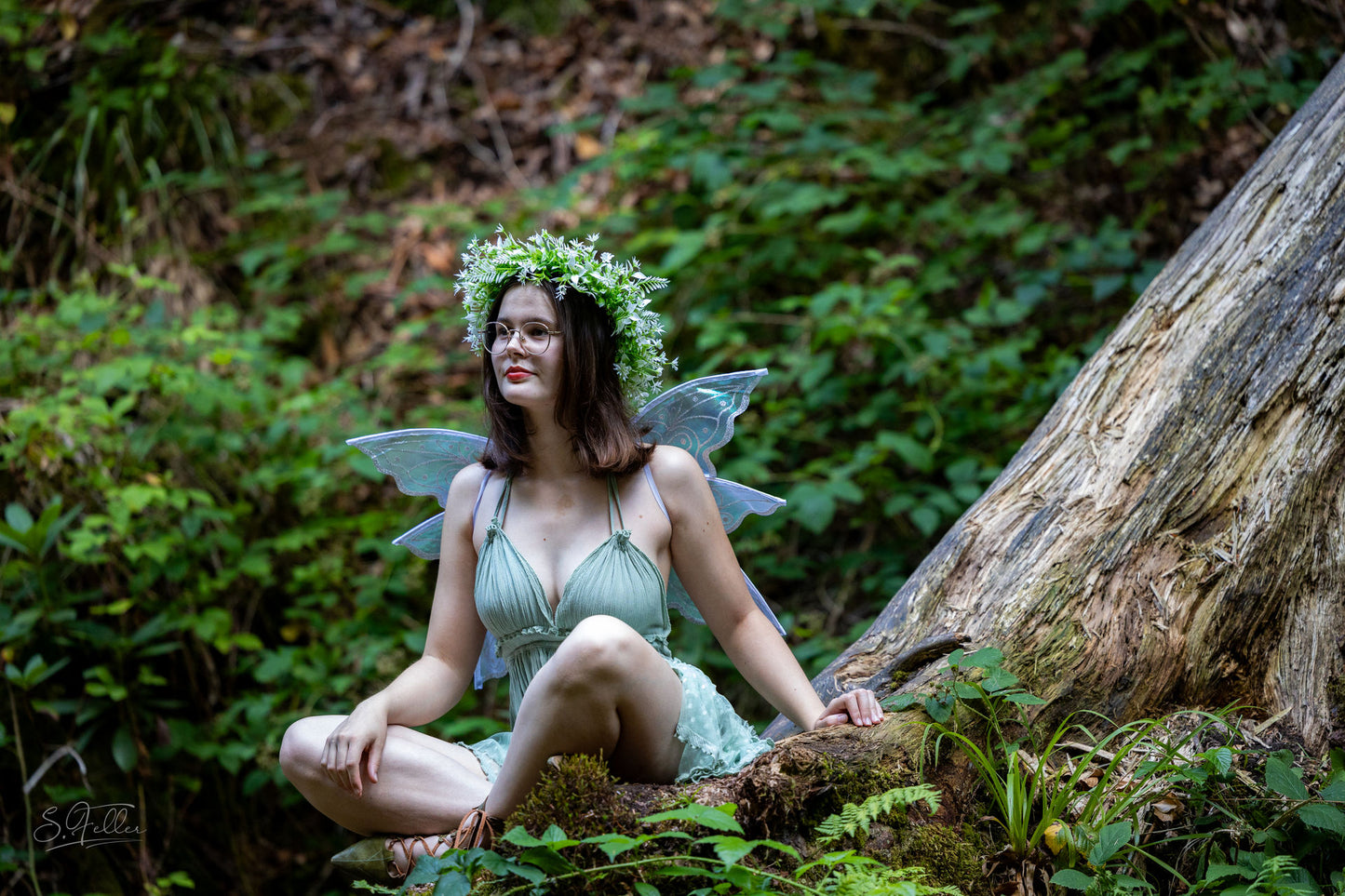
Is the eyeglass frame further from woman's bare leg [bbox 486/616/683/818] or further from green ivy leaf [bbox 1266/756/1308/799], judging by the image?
green ivy leaf [bbox 1266/756/1308/799]

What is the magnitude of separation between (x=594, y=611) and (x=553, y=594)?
121mm

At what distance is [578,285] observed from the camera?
2311 millimetres

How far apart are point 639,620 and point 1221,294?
6.10 feet

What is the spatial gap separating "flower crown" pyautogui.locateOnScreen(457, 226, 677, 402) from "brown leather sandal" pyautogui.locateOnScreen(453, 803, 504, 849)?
1100mm

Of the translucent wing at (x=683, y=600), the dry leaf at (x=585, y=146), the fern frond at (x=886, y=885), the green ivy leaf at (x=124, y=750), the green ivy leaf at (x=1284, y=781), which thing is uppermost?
the dry leaf at (x=585, y=146)

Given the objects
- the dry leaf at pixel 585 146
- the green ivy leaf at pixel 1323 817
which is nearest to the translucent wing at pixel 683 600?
the green ivy leaf at pixel 1323 817

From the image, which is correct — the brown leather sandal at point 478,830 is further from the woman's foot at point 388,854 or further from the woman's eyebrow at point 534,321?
the woman's eyebrow at point 534,321

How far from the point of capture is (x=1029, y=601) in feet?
7.86

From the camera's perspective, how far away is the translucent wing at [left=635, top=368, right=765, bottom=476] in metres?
2.53

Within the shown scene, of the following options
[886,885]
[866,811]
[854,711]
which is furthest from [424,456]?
[886,885]

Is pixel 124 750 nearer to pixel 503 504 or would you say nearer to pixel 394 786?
pixel 394 786

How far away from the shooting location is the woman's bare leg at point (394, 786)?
82.0 inches

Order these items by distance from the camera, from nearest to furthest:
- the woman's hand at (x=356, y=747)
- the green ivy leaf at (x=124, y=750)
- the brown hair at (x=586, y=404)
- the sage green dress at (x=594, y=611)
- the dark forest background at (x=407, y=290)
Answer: the woman's hand at (x=356, y=747) → the sage green dress at (x=594, y=611) → the brown hair at (x=586, y=404) → the green ivy leaf at (x=124, y=750) → the dark forest background at (x=407, y=290)

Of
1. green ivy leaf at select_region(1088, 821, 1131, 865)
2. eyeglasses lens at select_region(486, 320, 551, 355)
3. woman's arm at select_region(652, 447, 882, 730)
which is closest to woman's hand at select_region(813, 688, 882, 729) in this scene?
woman's arm at select_region(652, 447, 882, 730)
